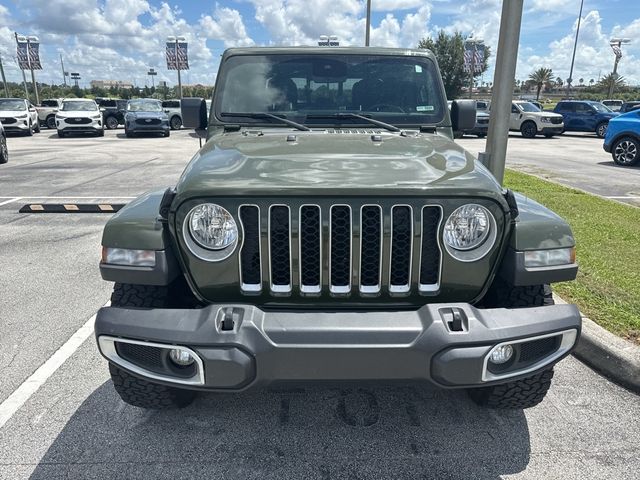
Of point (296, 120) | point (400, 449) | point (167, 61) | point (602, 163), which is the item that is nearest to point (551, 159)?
point (602, 163)

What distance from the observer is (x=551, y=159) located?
15016mm

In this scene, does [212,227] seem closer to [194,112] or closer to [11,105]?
[194,112]

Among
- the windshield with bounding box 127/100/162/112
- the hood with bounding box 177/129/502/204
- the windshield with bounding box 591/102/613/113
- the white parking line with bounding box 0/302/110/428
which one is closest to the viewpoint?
the hood with bounding box 177/129/502/204

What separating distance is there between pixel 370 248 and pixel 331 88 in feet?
5.98

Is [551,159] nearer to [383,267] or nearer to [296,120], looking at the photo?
[296,120]

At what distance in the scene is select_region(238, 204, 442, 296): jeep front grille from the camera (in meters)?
2.19

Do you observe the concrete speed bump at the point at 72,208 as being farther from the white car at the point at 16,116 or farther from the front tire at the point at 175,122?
the front tire at the point at 175,122

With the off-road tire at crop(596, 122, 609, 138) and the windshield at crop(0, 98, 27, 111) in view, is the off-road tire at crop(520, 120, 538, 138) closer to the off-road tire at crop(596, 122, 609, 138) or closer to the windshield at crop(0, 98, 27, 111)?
the off-road tire at crop(596, 122, 609, 138)

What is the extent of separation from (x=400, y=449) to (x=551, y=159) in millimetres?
14462

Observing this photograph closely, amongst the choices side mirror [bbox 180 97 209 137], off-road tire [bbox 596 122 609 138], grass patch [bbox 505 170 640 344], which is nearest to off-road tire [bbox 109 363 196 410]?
side mirror [bbox 180 97 209 137]

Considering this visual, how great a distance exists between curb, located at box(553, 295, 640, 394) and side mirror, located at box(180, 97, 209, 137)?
10.5 ft

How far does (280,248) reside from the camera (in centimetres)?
224

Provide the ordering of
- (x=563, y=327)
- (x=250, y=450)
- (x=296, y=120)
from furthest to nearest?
(x=296, y=120) → (x=250, y=450) → (x=563, y=327)

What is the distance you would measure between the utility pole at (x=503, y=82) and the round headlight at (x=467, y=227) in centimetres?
362
